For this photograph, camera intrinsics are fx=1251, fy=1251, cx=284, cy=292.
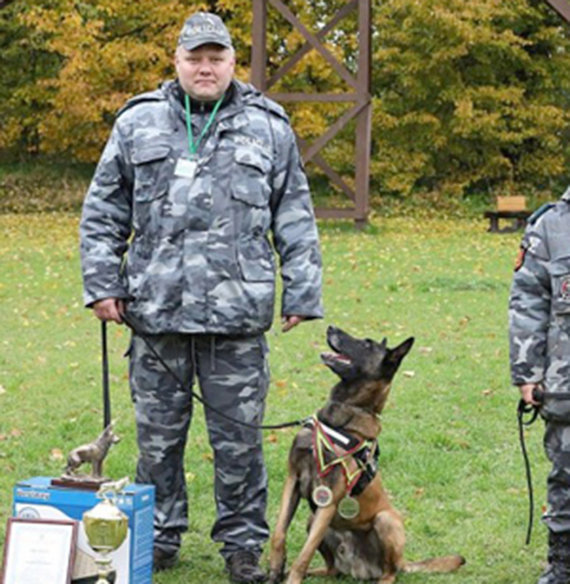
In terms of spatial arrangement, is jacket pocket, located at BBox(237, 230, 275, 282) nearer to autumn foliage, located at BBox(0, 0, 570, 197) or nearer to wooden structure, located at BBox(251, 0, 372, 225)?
wooden structure, located at BBox(251, 0, 372, 225)

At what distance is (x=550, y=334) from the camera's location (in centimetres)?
471

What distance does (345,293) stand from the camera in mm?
13688

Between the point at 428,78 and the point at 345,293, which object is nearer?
the point at 345,293

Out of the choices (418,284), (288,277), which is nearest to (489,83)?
(418,284)

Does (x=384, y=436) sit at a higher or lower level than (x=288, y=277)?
lower

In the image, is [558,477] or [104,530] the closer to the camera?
[104,530]

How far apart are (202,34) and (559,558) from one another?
7.94ft

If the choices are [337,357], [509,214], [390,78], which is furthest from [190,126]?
[390,78]

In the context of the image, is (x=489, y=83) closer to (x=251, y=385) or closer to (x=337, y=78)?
(x=337, y=78)

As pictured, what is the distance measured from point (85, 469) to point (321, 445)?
67.2 inches

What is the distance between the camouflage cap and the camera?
471 centimetres

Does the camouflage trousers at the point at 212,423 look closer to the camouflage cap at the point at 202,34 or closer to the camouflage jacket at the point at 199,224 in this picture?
the camouflage jacket at the point at 199,224

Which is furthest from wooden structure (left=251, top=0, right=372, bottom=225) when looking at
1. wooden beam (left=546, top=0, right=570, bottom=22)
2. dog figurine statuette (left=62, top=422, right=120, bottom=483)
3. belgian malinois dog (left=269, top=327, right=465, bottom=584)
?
dog figurine statuette (left=62, top=422, right=120, bottom=483)

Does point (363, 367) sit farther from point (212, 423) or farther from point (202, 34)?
point (202, 34)
